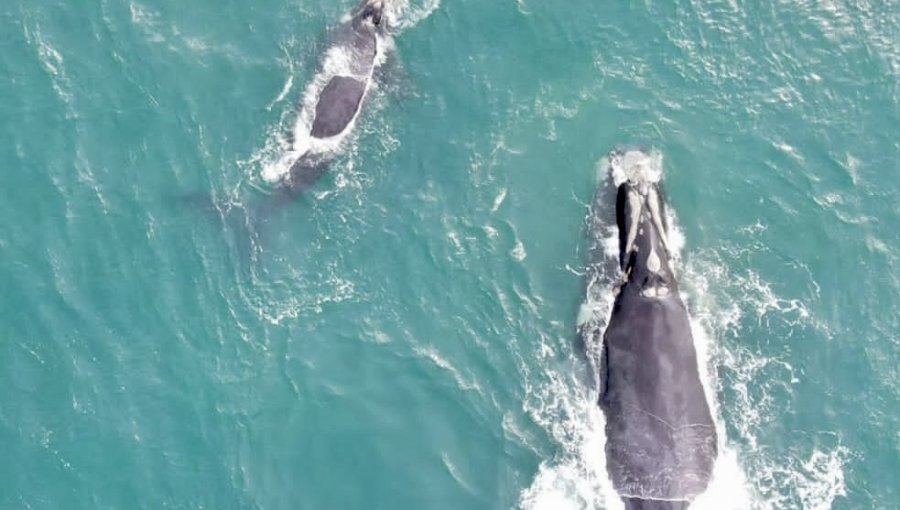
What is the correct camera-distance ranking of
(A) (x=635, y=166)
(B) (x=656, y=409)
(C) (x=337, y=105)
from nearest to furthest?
(B) (x=656, y=409)
(A) (x=635, y=166)
(C) (x=337, y=105)

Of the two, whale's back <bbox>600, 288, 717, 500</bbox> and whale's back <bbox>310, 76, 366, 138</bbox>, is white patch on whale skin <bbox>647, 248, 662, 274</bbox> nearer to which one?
whale's back <bbox>600, 288, 717, 500</bbox>

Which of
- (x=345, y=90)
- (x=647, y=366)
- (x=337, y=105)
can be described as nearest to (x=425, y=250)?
(x=337, y=105)

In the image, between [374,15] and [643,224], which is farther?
[374,15]

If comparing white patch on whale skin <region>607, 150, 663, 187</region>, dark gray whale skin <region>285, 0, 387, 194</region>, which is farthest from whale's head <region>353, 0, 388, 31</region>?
white patch on whale skin <region>607, 150, 663, 187</region>

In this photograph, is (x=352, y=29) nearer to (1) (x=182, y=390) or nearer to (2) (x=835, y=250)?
(1) (x=182, y=390)

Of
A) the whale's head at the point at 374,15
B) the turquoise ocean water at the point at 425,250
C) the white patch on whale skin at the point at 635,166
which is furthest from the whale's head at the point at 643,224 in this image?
the whale's head at the point at 374,15

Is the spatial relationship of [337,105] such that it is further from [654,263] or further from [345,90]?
[654,263]

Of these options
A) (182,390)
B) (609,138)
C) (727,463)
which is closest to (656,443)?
(727,463)
